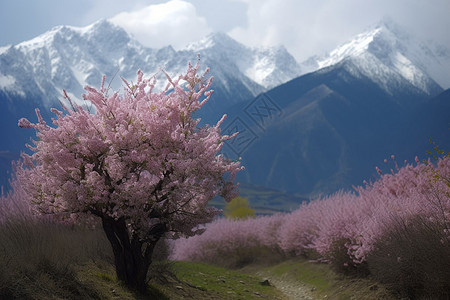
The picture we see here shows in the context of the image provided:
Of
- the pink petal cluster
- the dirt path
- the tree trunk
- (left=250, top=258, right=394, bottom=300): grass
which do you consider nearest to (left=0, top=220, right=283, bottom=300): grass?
the tree trunk

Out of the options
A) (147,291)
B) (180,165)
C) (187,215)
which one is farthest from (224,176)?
(147,291)

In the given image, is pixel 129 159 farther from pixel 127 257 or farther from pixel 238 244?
pixel 238 244

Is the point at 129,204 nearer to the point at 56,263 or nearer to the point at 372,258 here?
the point at 56,263

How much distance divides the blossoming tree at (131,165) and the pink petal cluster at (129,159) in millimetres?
17

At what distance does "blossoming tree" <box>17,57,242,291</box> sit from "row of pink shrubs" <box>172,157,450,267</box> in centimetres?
390

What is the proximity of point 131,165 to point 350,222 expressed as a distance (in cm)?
774

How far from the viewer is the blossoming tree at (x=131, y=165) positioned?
8.52 meters

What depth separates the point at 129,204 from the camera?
8617 millimetres

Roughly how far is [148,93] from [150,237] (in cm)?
270

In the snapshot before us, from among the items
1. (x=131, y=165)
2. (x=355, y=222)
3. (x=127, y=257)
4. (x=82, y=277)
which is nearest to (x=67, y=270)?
(x=82, y=277)

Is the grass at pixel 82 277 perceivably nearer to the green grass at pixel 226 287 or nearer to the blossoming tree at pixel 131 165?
the green grass at pixel 226 287

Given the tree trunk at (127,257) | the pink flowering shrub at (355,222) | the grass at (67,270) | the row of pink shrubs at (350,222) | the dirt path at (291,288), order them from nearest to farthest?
the grass at (67,270) → the tree trunk at (127,257) → the pink flowering shrub at (355,222) → the row of pink shrubs at (350,222) → the dirt path at (291,288)

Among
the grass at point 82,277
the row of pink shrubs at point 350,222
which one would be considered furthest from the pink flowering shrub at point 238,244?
the grass at point 82,277

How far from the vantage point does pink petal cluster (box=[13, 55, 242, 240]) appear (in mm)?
8500
